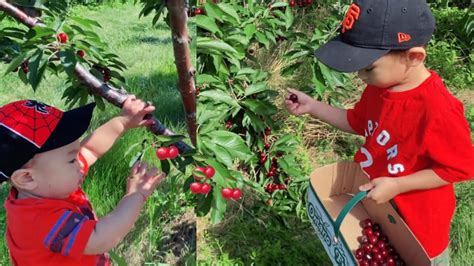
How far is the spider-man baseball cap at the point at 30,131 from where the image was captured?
1.48 meters

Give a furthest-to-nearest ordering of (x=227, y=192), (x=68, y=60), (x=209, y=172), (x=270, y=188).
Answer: (x=270, y=188) → (x=227, y=192) → (x=209, y=172) → (x=68, y=60)

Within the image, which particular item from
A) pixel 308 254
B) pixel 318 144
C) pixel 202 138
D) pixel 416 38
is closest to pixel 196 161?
pixel 202 138

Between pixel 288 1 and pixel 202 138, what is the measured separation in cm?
111

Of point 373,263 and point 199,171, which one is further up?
point 199,171

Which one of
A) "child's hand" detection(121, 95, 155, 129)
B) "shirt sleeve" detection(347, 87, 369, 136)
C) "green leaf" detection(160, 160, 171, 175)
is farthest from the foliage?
"shirt sleeve" detection(347, 87, 369, 136)

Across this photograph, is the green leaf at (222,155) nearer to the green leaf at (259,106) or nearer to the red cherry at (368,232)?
the red cherry at (368,232)

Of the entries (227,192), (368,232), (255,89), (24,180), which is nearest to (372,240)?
(368,232)

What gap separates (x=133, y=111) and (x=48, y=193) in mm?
352

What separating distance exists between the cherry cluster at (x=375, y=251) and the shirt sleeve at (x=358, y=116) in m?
0.35

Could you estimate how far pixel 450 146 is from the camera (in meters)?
1.51

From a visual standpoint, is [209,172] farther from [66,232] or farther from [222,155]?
[66,232]

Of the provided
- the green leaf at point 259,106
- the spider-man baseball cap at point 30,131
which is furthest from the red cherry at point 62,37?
the green leaf at point 259,106

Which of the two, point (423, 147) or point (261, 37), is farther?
point (261, 37)

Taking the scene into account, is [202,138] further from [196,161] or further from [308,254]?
[308,254]
